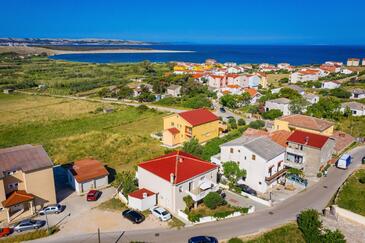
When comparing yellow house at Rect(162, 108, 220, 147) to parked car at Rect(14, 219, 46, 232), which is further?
yellow house at Rect(162, 108, 220, 147)

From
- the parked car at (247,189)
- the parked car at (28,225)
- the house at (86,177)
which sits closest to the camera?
the parked car at (28,225)

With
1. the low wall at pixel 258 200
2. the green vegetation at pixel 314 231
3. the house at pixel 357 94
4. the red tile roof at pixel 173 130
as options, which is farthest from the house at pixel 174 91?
the green vegetation at pixel 314 231

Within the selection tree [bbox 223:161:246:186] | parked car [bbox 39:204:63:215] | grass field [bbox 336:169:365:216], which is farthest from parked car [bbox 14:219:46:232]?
grass field [bbox 336:169:365:216]

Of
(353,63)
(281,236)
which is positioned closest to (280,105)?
(281,236)

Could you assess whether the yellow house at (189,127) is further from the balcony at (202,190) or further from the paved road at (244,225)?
the paved road at (244,225)

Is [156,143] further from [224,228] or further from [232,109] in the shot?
[232,109]

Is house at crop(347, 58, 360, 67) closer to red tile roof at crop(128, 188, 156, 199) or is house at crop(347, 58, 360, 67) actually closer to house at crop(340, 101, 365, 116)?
house at crop(340, 101, 365, 116)
